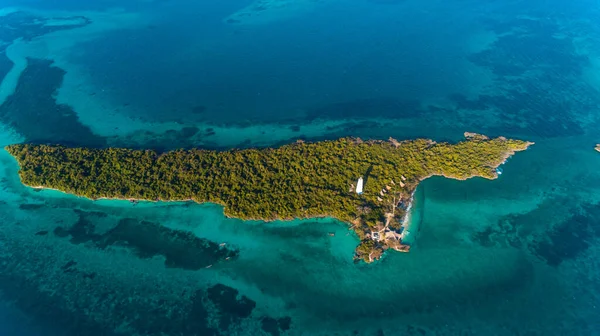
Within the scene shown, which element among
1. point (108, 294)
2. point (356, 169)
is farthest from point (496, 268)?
point (108, 294)

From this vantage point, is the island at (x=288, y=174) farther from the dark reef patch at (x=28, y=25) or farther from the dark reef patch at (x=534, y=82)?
the dark reef patch at (x=28, y=25)

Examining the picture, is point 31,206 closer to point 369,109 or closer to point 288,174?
point 288,174

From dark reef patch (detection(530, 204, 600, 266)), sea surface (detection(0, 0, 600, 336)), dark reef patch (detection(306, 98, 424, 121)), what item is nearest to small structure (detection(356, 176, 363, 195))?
sea surface (detection(0, 0, 600, 336))

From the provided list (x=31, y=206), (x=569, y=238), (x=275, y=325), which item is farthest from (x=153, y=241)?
(x=569, y=238)

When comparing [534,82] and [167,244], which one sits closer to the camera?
[167,244]

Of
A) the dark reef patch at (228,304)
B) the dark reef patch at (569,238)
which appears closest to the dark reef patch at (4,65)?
the dark reef patch at (228,304)

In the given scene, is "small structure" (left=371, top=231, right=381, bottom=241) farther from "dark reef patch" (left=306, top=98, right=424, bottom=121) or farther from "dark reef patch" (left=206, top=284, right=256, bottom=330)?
"dark reef patch" (left=306, top=98, right=424, bottom=121)

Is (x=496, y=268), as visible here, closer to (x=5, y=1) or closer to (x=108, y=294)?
(x=108, y=294)
